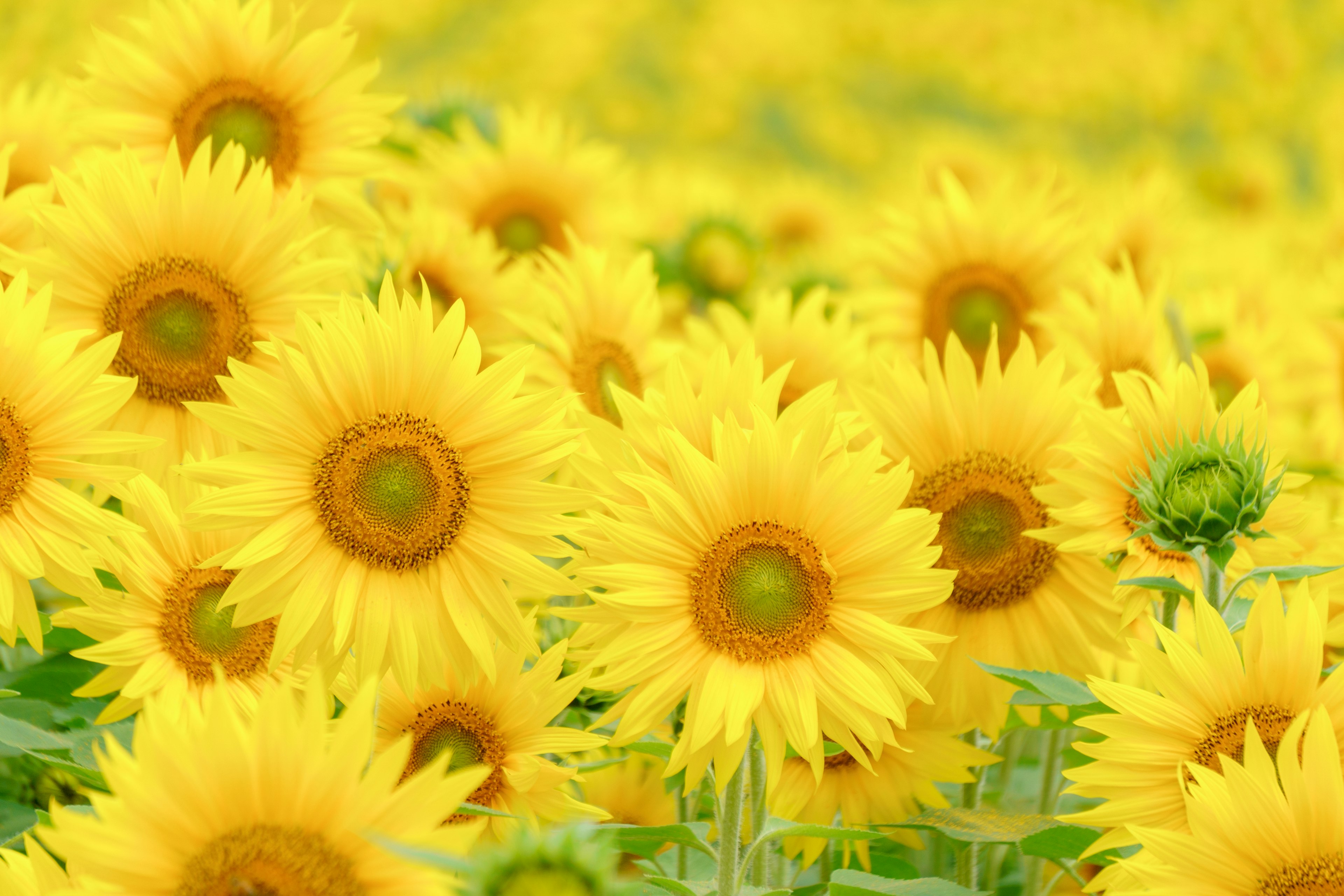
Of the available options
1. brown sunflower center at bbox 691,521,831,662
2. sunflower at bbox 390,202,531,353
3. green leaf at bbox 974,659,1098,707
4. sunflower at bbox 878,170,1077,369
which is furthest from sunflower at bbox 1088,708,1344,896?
sunflower at bbox 878,170,1077,369

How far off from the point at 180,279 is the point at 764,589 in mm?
878

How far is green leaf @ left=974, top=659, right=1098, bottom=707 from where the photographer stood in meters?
1.29

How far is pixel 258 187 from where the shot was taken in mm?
1601

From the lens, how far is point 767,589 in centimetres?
133

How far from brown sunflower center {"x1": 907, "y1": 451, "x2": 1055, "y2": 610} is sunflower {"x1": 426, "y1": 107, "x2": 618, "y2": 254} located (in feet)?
4.66

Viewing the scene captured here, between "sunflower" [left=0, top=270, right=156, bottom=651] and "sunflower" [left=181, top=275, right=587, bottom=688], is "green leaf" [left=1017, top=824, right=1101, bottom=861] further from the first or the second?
"sunflower" [left=0, top=270, right=156, bottom=651]

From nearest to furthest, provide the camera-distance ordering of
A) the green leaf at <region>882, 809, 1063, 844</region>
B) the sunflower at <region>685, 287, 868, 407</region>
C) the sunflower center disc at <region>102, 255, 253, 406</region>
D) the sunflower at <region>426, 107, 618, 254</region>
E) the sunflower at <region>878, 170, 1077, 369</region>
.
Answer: the green leaf at <region>882, 809, 1063, 844</region>
the sunflower center disc at <region>102, 255, 253, 406</region>
the sunflower at <region>685, 287, 868, 407</region>
the sunflower at <region>878, 170, 1077, 369</region>
the sunflower at <region>426, 107, 618, 254</region>

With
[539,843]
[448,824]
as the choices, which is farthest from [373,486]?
[539,843]

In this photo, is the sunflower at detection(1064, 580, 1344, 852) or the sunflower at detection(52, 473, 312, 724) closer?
the sunflower at detection(1064, 580, 1344, 852)

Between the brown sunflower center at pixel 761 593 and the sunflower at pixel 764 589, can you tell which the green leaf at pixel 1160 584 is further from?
the brown sunflower center at pixel 761 593

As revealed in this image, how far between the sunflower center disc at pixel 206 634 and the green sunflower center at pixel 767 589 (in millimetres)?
552

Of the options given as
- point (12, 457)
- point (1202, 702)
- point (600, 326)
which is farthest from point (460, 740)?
point (600, 326)

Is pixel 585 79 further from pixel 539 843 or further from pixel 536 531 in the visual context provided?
pixel 539 843

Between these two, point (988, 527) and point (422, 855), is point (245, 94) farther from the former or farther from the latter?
point (422, 855)
